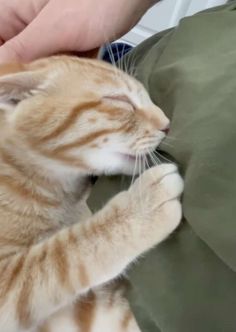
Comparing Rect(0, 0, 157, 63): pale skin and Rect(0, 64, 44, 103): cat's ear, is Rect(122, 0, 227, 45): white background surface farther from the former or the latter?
Rect(0, 64, 44, 103): cat's ear

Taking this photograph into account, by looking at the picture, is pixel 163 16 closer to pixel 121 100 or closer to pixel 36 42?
pixel 36 42

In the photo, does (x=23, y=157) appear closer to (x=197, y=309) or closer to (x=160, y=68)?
(x=160, y=68)

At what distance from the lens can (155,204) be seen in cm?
72

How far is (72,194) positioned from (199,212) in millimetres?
357

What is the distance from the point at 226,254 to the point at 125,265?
0.20 m

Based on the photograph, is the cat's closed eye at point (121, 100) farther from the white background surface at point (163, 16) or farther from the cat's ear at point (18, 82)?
the white background surface at point (163, 16)

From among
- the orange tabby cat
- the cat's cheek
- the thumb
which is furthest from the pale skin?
the cat's cheek

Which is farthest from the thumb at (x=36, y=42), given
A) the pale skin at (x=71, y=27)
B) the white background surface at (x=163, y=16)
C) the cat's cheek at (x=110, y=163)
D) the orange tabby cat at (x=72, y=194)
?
the white background surface at (x=163, y=16)

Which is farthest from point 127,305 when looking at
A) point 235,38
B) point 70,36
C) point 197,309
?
point 70,36

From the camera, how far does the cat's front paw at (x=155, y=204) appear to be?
66 centimetres

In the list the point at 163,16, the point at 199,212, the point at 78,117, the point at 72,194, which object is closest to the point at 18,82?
the point at 78,117

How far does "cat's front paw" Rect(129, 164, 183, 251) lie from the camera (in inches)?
26.0

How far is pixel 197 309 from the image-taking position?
0.59 meters

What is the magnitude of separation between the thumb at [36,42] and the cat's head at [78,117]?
21cm
